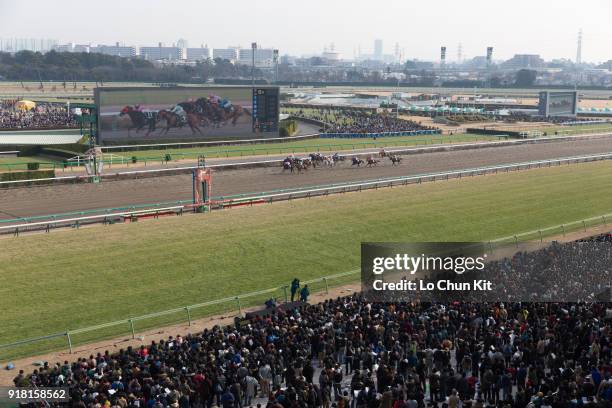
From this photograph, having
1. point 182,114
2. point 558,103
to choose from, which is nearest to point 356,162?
point 182,114

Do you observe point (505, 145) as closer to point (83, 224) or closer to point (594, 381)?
point (83, 224)

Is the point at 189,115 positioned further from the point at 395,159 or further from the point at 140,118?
the point at 395,159

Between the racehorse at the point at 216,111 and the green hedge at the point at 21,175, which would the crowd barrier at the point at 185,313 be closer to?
the green hedge at the point at 21,175

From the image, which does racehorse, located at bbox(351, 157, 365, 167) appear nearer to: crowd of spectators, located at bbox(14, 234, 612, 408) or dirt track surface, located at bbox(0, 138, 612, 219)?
dirt track surface, located at bbox(0, 138, 612, 219)

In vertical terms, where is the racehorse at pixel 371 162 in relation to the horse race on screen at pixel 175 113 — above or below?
below

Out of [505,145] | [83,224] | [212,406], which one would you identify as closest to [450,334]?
[212,406]

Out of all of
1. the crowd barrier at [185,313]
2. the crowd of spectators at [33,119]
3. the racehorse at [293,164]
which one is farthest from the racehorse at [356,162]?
the crowd of spectators at [33,119]
